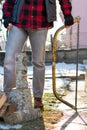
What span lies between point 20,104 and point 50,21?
99 cm

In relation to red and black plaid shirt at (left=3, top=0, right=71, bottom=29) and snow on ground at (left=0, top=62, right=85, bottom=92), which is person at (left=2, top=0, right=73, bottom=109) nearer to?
red and black plaid shirt at (left=3, top=0, right=71, bottom=29)

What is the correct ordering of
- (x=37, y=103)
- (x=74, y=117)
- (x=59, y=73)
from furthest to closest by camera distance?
1. (x=59, y=73)
2. (x=37, y=103)
3. (x=74, y=117)

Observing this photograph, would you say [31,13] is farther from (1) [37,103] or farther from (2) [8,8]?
(1) [37,103]

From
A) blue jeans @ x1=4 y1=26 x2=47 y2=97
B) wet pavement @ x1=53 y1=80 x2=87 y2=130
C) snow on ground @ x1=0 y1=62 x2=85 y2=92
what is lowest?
snow on ground @ x1=0 y1=62 x2=85 y2=92

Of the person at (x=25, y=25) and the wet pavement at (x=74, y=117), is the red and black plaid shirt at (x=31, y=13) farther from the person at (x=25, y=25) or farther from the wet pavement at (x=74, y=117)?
the wet pavement at (x=74, y=117)

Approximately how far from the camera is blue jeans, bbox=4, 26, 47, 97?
15.6ft

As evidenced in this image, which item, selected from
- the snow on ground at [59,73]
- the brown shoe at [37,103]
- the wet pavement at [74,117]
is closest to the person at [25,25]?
the brown shoe at [37,103]

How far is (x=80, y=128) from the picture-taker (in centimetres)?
423

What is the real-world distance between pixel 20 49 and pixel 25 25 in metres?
0.27

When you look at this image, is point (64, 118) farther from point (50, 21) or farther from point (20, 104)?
point (50, 21)

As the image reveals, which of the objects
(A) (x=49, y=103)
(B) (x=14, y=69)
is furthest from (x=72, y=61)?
(B) (x=14, y=69)

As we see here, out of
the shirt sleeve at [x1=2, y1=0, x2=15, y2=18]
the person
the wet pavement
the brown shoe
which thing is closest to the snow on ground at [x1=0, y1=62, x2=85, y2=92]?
the wet pavement

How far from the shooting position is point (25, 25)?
15.5 feet

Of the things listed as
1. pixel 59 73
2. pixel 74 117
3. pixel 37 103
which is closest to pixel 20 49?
pixel 37 103
